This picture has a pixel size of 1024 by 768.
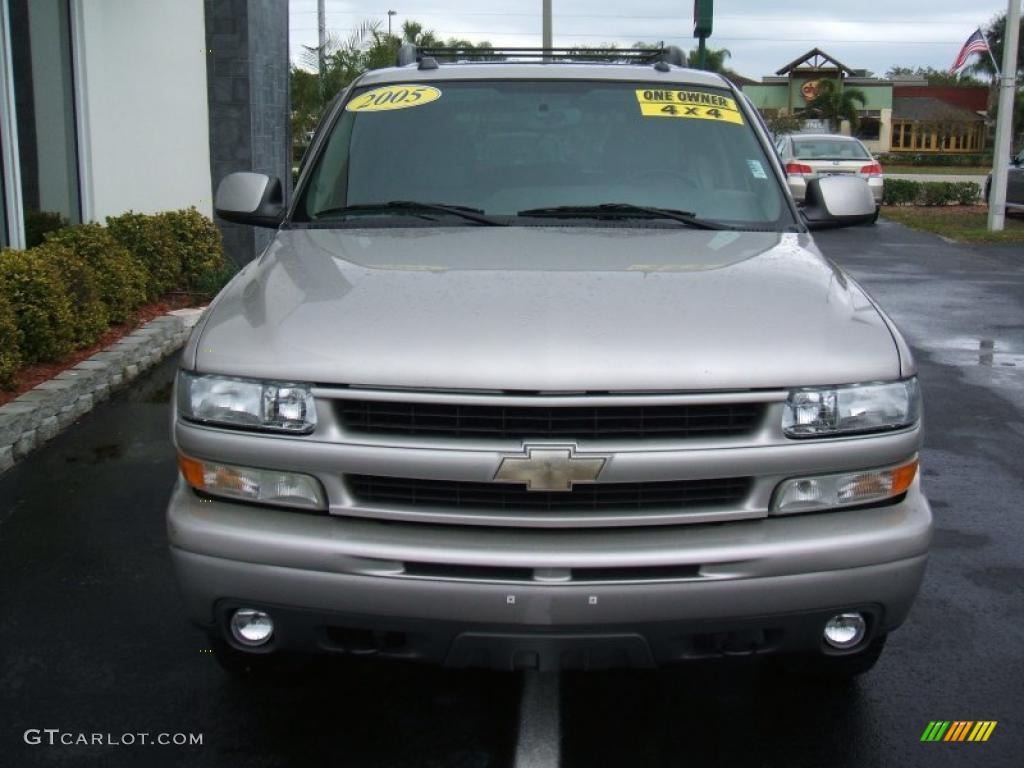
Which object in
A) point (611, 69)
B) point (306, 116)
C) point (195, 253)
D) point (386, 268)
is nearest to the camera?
point (386, 268)

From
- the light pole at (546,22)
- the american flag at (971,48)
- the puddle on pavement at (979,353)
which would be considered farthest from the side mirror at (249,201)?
the american flag at (971,48)

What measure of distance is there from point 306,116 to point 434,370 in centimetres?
2305

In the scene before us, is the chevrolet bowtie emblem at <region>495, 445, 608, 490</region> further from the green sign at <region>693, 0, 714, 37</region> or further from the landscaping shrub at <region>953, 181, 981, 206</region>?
the landscaping shrub at <region>953, 181, 981, 206</region>

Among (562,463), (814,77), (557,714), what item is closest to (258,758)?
(557,714)

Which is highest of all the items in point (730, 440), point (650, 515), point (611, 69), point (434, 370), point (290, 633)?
point (611, 69)

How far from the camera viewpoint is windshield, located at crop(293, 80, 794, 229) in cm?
423

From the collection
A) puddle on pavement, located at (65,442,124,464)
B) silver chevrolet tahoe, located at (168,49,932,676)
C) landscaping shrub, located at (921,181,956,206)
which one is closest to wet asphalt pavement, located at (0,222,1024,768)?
silver chevrolet tahoe, located at (168,49,932,676)

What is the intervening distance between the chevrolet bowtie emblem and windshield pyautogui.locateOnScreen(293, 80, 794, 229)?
1.42 m

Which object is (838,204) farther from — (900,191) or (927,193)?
(927,193)

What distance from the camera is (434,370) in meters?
2.85

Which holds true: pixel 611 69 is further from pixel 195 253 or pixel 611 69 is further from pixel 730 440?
pixel 195 253

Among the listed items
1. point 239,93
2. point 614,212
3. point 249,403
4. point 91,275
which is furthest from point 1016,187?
point 249,403

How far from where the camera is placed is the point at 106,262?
8.57 metres

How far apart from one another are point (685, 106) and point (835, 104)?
67826 millimetres
